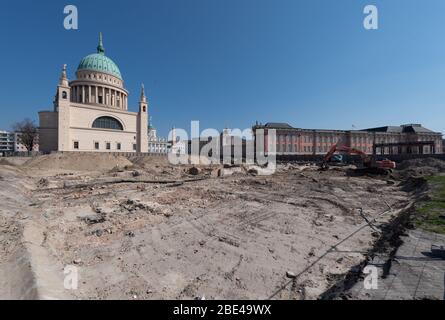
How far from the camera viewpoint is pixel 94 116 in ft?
164

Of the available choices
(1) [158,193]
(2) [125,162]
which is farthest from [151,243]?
(2) [125,162]

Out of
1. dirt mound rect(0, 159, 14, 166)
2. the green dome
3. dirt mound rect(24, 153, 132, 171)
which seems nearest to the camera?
dirt mound rect(0, 159, 14, 166)

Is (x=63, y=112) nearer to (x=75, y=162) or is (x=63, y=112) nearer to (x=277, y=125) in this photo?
(x=75, y=162)

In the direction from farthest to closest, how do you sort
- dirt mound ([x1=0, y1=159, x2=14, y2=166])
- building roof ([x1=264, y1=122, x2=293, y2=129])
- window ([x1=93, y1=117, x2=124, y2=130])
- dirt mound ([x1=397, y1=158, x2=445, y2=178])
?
building roof ([x1=264, y1=122, x2=293, y2=129]) < window ([x1=93, y1=117, x2=124, y2=130]) < dirt mound ([x1=0, y1=159, x2=14, y2=166]) < dirt mound ([x1=397, y1=158, x2=445, y2=178])

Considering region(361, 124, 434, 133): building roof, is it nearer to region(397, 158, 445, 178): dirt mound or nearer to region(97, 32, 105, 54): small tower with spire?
region(397, 158, 445, 178): dirt mound

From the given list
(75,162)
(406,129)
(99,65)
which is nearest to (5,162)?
(75,162)

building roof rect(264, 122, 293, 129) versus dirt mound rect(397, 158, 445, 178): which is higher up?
building roof rect(264, 122, 293, 129)

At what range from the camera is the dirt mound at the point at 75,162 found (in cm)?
3164

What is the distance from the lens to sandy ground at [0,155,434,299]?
455cm

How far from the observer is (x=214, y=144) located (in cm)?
7644

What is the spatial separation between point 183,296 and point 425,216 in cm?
959

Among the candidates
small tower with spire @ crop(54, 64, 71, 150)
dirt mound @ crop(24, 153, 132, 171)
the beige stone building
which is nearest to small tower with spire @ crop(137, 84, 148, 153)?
the beige stone building

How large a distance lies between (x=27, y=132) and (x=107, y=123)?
1721 cm
